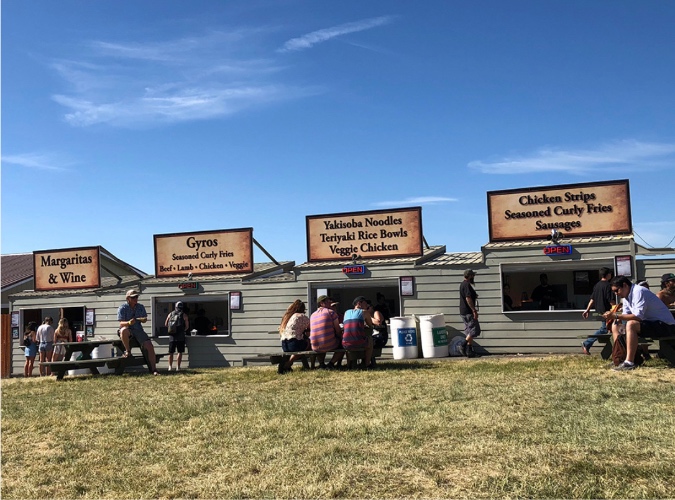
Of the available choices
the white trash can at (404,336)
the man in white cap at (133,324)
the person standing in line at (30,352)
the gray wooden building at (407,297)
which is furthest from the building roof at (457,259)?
the person standing in line at (30,352)

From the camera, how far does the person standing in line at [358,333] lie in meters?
11.1

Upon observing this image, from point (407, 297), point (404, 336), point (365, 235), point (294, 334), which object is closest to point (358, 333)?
point (294, 334)

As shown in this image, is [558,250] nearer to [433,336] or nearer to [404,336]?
[433,336]

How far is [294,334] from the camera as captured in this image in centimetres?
1162

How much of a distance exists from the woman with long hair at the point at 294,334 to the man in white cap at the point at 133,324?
249cm

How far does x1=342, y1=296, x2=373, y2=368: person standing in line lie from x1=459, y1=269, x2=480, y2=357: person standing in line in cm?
315

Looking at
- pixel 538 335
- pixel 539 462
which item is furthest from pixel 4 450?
pixel 538 335

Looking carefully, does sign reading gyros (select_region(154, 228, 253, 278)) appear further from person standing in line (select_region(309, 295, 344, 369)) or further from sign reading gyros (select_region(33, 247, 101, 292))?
person standing in line (select_region(309, 295, 344, 369))

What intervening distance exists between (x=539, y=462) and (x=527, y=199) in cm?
1108

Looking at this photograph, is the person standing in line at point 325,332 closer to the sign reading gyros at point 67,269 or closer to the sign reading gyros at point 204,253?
the sign reading gyros at point 204,253

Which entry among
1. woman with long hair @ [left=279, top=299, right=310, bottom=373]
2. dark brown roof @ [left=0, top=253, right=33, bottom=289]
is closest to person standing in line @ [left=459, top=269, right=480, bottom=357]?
woman with long hair @ [left=279, top=299, right=310, bottom=373]

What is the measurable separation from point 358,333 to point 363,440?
18.7 ft

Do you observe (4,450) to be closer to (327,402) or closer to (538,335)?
(327,402)

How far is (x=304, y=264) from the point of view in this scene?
1661 cm
